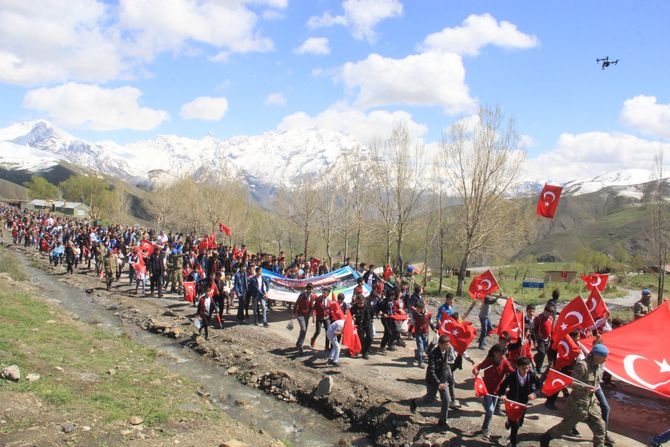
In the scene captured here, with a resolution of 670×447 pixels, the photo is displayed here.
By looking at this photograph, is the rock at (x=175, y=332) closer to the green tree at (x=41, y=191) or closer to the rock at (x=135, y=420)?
the rock at (x=135, y=420)

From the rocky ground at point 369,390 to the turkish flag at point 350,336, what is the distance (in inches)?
20.7

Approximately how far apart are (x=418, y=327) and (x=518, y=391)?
4927mm

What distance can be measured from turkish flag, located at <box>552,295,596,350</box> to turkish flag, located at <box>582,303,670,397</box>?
116 centimetres

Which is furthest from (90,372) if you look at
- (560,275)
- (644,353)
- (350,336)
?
(560,275)

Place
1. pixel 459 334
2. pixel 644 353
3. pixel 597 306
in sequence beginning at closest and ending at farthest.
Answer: pixel 644 353 < pixel 459 334 < pixel 597 306

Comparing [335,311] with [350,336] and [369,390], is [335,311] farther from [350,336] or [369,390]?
[369,390]

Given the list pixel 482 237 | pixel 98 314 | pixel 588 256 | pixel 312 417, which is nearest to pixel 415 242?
pixel 482 237

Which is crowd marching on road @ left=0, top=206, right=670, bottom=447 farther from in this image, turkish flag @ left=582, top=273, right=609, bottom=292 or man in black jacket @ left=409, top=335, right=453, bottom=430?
turkish flag @ left=582, top=273, right=609, bottom=292

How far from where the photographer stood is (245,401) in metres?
12.7

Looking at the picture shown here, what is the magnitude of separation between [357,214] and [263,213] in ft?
166

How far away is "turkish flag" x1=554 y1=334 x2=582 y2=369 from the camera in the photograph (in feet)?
36.9

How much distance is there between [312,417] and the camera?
12023 millimetres

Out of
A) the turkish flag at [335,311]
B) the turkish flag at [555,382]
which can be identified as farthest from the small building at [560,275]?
the turkish flag at [555,382]

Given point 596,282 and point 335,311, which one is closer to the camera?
point 335,311
